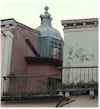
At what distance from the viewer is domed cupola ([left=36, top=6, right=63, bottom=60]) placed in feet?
73.0

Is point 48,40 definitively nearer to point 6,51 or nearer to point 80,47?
point 6,51

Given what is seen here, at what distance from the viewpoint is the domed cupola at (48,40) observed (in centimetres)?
2227

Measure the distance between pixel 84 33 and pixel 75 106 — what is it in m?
3.35

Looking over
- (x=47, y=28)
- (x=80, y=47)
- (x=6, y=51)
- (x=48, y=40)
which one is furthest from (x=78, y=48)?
(x=47, y=28)

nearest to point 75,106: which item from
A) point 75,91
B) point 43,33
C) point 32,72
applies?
point 75,91

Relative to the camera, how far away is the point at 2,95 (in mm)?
16766

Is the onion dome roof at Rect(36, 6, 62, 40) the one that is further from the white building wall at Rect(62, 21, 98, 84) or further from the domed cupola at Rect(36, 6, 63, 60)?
the white building wall at Rect(62, 21, 98, 84)

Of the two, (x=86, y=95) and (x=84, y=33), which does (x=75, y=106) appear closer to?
(x=86, y=95)

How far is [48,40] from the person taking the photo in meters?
22.4

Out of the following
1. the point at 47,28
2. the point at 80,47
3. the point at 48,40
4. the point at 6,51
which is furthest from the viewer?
the point at 47,28

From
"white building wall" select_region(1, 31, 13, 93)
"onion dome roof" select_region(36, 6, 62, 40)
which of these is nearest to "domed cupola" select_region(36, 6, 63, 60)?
"onion dome roof" select_region(36, 6, 62, 40)

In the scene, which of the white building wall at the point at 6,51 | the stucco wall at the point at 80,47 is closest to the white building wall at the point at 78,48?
the stucco wall at the point at 80,47

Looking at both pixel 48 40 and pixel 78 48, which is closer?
pixel 78 48

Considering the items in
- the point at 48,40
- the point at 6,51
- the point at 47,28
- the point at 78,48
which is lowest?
the point at 6,51
